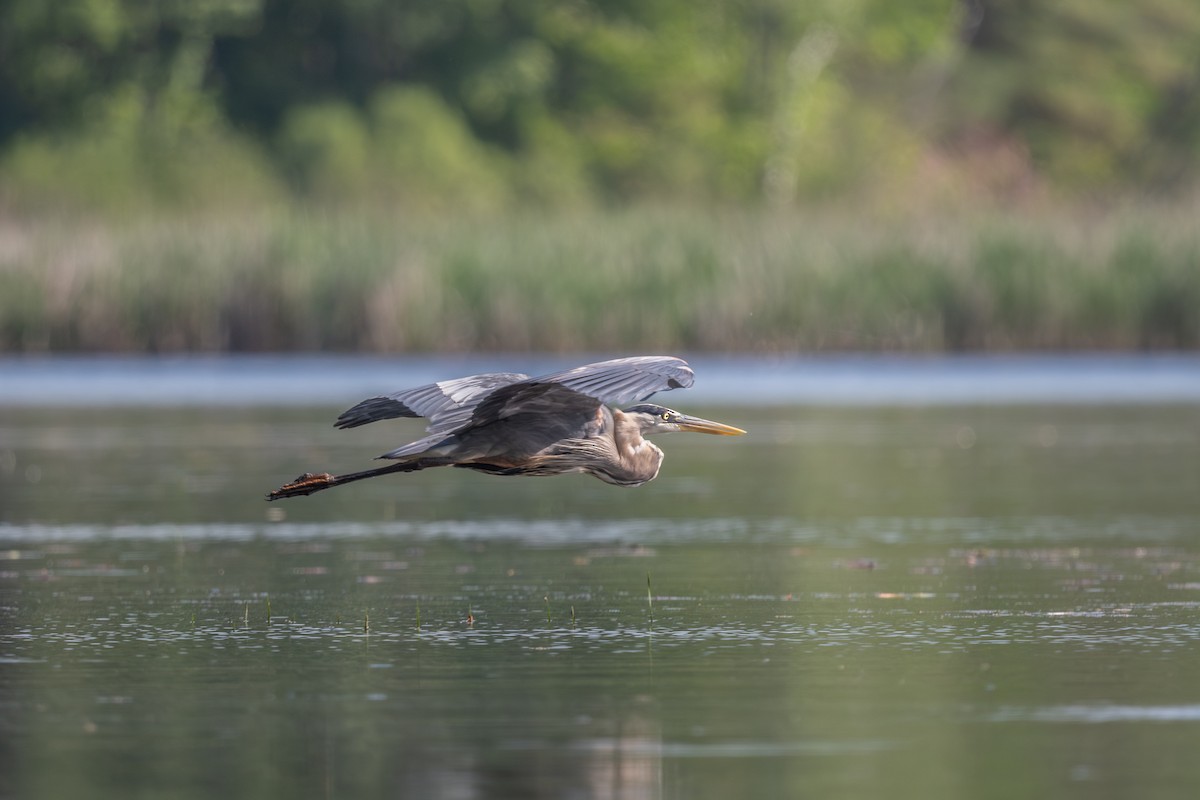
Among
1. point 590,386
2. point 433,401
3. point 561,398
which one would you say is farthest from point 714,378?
point 590,386

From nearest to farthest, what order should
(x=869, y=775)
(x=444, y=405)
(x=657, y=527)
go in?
(x=869, y=775) → (x=444, y=405) → (x=657, y=527)

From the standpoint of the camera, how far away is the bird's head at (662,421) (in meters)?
9.59

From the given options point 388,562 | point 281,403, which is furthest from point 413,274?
point 388,562

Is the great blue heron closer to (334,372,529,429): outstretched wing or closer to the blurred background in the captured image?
(334,372,529,429): outstretched wing

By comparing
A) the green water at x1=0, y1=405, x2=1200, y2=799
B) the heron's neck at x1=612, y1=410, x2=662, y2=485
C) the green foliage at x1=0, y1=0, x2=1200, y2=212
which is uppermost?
the green foliage at x1=0, y1=0, x2=1200, y2=212

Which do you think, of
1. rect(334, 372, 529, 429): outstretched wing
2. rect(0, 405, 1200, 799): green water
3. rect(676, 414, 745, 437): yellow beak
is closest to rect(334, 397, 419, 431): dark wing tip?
rect(334, 372, 529, 429): outstretched wing

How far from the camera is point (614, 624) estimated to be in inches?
344

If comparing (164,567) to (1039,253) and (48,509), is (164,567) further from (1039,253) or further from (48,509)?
(1039,253)

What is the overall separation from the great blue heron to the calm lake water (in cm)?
50

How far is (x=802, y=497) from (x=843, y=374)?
36.8 feet

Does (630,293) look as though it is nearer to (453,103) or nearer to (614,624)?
(614,624)

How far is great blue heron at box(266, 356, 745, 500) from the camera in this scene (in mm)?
8734

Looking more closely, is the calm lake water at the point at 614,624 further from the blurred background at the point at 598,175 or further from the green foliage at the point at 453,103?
the green foliage at the point at 453,103

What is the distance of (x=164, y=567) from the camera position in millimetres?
10688
